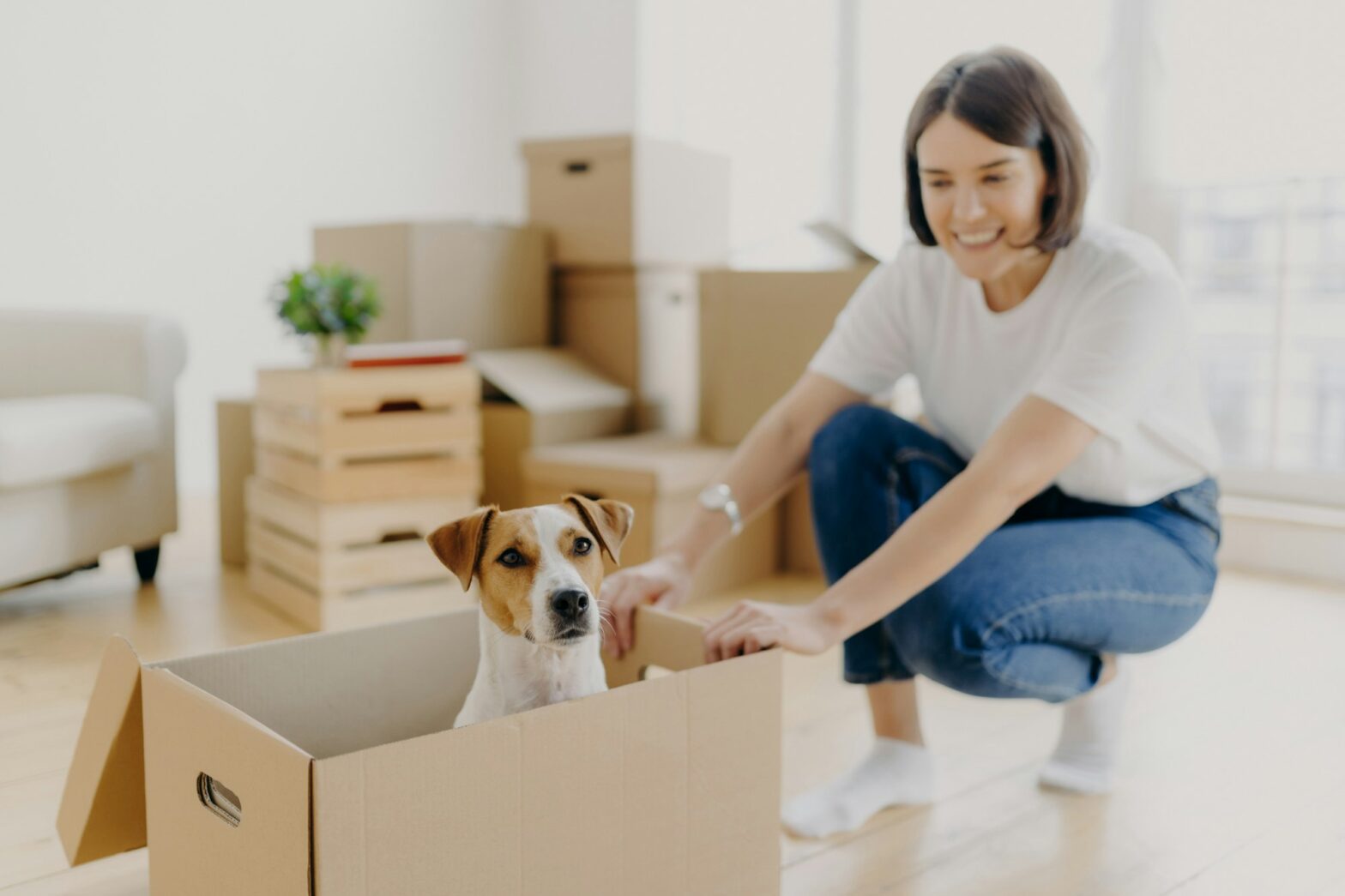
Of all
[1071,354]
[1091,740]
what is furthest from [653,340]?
[1071,354]

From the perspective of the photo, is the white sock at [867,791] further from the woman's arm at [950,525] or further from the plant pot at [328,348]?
the plant pot at [328,348]

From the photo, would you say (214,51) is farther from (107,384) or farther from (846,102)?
(846,102)

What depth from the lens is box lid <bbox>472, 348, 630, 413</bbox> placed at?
9.01 ft

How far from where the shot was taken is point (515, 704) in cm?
101

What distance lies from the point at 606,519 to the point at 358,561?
1.35 metres

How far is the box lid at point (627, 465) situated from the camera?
98.6 inches

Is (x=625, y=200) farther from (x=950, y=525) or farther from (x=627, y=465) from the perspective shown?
(x=950, y=525)

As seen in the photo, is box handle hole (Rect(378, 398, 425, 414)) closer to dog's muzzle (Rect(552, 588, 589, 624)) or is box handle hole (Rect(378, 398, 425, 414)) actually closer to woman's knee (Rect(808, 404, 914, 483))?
woman's knee (Rect(808, 404, 914, 483))

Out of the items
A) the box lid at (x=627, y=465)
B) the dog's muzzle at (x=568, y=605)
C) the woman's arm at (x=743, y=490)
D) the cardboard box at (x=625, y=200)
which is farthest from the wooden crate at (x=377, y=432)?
the dog's muzzle at (x=568, y=605)

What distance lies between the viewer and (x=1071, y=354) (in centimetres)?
129

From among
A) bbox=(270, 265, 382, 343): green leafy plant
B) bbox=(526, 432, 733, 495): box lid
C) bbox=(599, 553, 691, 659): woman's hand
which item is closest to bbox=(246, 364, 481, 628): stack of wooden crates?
bbox=(270, 265, 382, 343): green leafy plant

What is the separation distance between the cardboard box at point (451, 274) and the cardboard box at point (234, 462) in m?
0.35

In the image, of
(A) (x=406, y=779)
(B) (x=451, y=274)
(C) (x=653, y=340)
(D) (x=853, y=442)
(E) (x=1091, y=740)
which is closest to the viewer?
(A) (x=406, y=779)

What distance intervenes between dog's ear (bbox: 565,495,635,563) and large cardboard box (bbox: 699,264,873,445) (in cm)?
170
